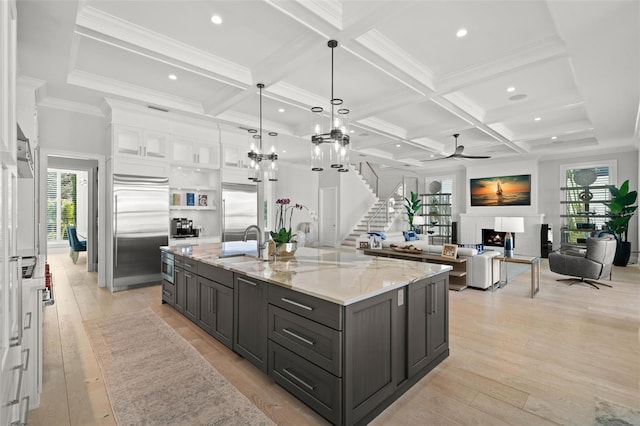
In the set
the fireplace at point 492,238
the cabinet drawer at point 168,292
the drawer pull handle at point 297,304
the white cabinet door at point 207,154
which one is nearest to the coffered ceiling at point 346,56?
the white cabinet door at point 207,154

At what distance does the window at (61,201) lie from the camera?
10.1 meters

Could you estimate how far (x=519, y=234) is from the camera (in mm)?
9414

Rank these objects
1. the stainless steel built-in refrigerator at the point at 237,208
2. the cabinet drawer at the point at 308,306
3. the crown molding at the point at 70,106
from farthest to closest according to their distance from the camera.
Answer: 1. the stainless steel built-in refrigerator at the point at 237,208
2. the crown molding at the point at 70,106
3. the cabinet drawer at the point at 308,306

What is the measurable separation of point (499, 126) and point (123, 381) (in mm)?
7589

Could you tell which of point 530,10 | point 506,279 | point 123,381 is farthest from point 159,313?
point 506,279

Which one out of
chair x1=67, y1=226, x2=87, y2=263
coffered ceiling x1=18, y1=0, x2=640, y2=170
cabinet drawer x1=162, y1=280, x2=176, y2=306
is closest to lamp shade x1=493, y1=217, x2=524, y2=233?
coffered ceiling x1=18, y1=0, x2=640, y2=170

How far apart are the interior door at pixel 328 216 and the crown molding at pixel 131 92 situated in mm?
6122

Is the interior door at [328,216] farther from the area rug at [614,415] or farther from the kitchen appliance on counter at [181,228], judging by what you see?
the area rug at [614,415]

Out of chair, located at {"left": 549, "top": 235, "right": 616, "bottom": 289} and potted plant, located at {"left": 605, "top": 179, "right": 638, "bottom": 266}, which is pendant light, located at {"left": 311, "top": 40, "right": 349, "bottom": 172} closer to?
chair, located at {"left": 549, "top": 235, "right": 616, "bottom": 289}

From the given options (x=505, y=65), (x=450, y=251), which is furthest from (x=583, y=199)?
(x=505, y=65)

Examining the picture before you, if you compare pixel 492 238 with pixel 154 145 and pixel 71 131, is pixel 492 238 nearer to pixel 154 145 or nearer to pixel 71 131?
pixel 154 145

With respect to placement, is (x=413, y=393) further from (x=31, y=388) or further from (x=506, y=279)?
(x=506, y=279)

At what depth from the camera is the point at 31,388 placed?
2049mm

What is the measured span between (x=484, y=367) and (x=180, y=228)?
5409 millimetres
